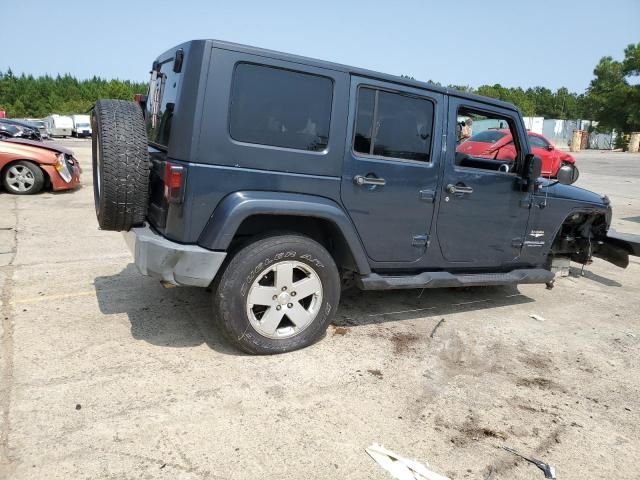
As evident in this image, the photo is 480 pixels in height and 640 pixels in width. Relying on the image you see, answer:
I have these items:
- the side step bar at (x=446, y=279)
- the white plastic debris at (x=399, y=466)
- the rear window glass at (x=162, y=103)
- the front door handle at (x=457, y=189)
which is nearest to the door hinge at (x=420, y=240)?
the side step bar at (x=446, y=279)

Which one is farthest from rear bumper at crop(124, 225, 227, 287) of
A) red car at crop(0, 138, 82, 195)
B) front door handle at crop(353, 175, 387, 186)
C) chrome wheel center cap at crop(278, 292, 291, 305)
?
red car at crop(0, 138, 82, 195)

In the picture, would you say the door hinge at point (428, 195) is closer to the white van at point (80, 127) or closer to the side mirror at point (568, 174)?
the side mirror at point (568, 174)

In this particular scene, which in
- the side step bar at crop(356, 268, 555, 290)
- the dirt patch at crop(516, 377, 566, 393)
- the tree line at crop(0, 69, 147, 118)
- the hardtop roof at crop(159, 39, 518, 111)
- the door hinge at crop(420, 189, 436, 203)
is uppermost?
the tree line at crop(0, 69, 147, 118)

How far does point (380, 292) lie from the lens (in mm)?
4809

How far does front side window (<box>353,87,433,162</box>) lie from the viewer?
11.2 ft

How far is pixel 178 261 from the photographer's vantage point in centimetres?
296

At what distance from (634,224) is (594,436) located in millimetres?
7884

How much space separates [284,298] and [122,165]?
52.8 inches

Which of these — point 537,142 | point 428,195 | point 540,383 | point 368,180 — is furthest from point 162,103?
point 537,142

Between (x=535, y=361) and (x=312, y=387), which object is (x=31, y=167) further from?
(x=535, y=361)

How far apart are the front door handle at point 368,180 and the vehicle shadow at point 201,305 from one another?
1.23m

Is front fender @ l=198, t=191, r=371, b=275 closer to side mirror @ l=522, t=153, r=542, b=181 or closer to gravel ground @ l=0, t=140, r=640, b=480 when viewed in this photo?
gravel ground @ l=0, t=140, r=640, b=480

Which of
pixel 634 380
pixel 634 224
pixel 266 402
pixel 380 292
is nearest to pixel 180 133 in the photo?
pixel 266 402

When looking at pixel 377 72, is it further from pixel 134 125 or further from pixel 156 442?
pixel 156 442
